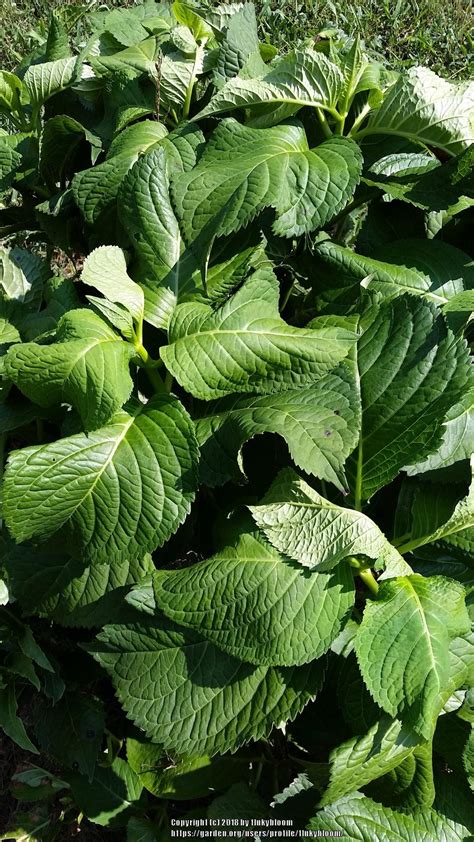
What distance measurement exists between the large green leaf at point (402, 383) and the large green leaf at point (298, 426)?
7 cm

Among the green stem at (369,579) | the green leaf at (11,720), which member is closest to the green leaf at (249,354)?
the green stem at (369,579)

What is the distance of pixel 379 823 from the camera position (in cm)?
172

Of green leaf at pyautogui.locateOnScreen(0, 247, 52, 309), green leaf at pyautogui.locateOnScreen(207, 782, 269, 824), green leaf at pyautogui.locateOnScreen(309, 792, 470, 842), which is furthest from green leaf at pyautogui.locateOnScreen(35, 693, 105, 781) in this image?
green leaf at pyautogui.locateOnScreen(0, 247, 52, 309)

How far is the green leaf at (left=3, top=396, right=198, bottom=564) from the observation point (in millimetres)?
1451

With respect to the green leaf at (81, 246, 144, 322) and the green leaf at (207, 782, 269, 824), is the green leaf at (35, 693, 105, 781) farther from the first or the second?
the green leaf at (81, 246, 144, 322)

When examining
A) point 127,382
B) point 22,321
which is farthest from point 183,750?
point 22,321

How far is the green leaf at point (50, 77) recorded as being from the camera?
191cm

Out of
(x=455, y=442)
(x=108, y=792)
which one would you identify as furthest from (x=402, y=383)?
(x=108, y=792)

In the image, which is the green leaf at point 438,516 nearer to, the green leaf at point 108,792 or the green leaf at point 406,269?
the green leaf at point 406,269

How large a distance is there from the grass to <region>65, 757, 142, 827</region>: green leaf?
3754 mm

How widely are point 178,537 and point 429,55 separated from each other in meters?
3.82

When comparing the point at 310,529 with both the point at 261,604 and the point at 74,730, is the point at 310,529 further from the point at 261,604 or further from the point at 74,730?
the point at 74,730

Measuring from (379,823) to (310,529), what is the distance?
2.44ft

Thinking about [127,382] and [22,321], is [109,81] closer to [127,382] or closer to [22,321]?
[22,321]
